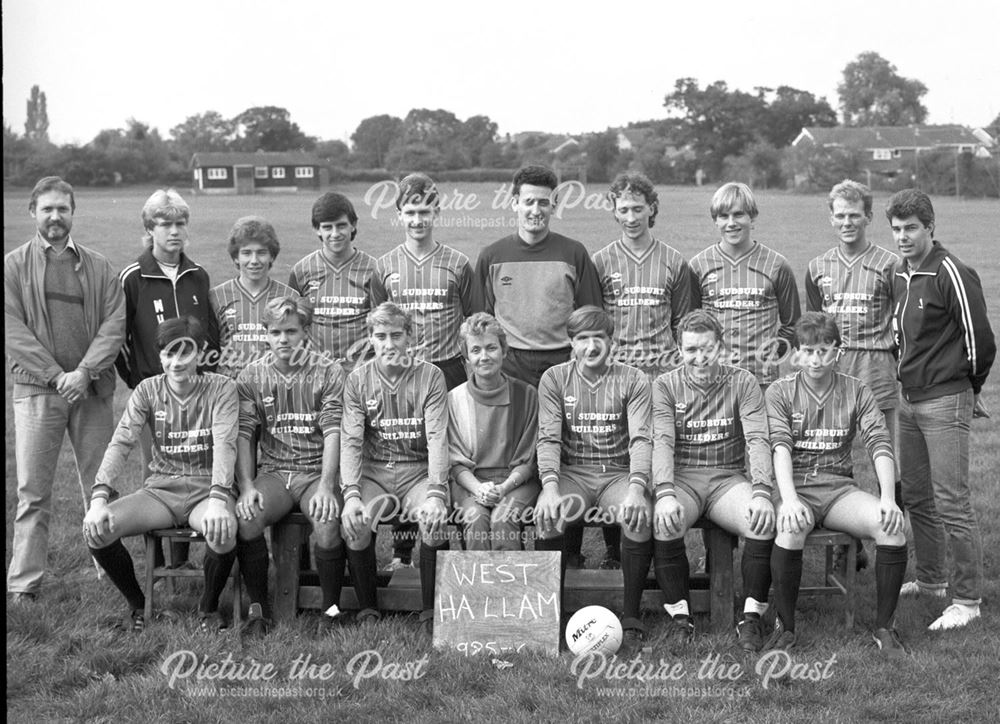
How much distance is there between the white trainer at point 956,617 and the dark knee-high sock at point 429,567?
229cm

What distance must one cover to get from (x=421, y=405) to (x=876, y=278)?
2506 millimetres

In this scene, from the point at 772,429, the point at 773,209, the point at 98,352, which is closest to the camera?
the point at 772,429

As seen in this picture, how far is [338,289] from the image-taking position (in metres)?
5.43

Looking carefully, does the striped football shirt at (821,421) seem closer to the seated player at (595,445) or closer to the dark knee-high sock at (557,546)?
the seated player at (595,445)

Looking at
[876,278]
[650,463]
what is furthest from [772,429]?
[876,278]

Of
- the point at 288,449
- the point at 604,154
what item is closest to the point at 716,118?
the point at 604,154

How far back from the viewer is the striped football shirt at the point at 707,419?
4.65 metres

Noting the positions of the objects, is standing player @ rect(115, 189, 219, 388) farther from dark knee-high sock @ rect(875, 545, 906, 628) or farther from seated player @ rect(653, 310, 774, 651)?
dark knee-high sock @ rect(875, 545, 906, 628)

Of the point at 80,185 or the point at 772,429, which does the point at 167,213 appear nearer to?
the point at 772,429

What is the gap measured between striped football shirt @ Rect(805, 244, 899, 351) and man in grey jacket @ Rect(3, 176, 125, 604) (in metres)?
3.78

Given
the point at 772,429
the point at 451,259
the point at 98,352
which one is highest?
the point at 451,259

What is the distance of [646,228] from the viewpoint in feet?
17.6

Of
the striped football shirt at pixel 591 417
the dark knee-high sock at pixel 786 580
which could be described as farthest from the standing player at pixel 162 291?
the dark knee-high sock at pixel 786 580

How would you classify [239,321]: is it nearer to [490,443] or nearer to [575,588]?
[490,443]
